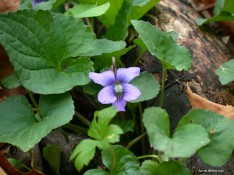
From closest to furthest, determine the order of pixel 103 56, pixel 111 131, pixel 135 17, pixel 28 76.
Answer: pixel 111 131, pixel 28 76, pixel 103 56, pixel 135 17

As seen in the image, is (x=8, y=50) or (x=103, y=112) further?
(x=8, y=50)

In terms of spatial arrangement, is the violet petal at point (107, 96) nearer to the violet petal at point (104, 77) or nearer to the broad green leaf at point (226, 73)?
the violet petal at point (104, 77)

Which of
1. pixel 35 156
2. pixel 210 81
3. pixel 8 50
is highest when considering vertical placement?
pixel 8 50

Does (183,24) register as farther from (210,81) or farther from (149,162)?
(149,162)

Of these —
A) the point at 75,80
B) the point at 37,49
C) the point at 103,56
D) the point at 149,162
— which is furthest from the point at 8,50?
the point at 149,162

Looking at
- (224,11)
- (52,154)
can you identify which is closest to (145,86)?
(52,154)

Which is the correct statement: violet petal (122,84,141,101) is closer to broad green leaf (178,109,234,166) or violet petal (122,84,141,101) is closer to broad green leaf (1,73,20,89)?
broad green leaf (178,109,234,166)

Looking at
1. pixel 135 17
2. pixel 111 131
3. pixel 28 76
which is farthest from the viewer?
pixel 135 17

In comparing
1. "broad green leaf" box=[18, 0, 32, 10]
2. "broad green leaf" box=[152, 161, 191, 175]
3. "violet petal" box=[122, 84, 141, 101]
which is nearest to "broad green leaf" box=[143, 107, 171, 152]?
"broad green leaf" box=[152, 161, 191, 175]
